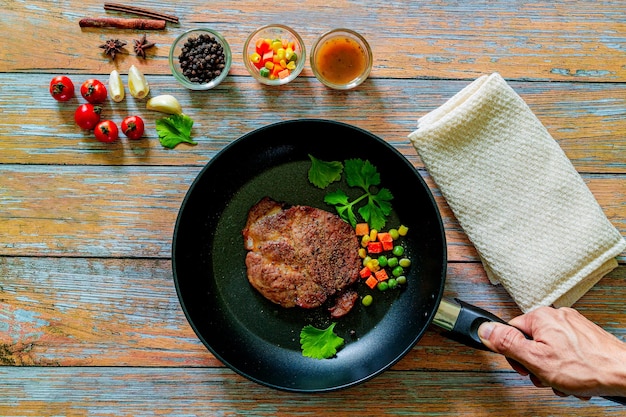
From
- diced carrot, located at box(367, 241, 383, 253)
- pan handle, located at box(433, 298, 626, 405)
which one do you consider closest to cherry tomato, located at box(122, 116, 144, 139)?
diced carrot, located at box(367, 241, 383, 253)

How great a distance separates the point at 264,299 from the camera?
1861mm

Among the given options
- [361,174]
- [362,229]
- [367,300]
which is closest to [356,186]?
[361,174]

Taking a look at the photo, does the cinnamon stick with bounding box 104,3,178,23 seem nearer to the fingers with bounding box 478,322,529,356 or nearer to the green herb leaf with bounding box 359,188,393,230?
the green herb leaf with bounding box 359,188,393,230

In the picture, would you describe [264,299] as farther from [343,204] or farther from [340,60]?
[340,60]

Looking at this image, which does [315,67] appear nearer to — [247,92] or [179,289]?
[247,92]

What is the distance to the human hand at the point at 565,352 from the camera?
1.47 m

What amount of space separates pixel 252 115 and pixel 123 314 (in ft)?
2.69

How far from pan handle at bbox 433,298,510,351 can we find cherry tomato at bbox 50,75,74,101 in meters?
1.42

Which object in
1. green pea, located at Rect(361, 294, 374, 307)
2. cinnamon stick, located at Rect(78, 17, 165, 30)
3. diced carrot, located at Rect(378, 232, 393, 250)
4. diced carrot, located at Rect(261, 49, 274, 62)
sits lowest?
green pea, located at Rect(361, 294, 374, 307)

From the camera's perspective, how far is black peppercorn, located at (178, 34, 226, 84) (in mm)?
1796

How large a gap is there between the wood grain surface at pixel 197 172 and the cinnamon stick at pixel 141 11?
1.0 inches

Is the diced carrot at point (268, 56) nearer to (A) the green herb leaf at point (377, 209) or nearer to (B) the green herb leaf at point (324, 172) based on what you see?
(B) the green herb leaf at point (324, 172)

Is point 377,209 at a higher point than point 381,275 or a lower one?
higher

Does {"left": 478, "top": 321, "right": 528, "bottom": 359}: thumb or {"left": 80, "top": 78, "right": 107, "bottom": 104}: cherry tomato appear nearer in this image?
{"left": 478, "top": 321, "right": 528, "bottom": 359}: thumb
